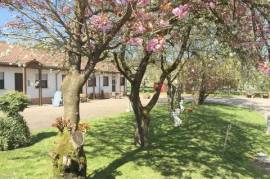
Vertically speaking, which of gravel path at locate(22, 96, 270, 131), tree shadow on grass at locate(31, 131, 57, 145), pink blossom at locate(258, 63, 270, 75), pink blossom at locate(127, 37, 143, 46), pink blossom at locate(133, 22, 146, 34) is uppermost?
pink blossom at locate(133, 22, 146, 34)

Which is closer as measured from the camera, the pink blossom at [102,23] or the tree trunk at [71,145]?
the pink blossom at [102,23]

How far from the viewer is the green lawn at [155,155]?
10.9 meters

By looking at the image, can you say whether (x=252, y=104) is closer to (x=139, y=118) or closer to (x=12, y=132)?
(x=139, y=118)

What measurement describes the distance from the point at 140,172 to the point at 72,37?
383cm

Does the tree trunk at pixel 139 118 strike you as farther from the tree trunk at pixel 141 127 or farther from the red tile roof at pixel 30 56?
the red tile roof at pixel 30 56

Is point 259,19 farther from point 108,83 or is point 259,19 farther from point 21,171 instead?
point 108,83

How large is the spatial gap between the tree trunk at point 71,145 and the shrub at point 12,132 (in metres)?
4.42

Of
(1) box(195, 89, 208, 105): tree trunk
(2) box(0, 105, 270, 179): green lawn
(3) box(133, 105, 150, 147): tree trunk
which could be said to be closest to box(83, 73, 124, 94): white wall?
(1) box(195, 89, 208, 105): tree trunk

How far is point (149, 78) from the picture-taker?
56.7 m

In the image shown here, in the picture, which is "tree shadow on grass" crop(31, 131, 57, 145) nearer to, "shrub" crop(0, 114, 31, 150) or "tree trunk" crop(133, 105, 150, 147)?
"shrub" crop(0, 114, 31, 150)

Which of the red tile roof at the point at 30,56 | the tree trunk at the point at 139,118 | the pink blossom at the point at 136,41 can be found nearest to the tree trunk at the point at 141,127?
the tree trunk at the point at 139,118

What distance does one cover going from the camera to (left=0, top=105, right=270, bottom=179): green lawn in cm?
1091

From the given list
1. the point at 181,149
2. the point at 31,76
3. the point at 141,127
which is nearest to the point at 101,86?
the point at 31,76

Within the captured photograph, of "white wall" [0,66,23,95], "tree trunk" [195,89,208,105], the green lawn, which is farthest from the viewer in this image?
"tree trunk" [195,89,208,105]
